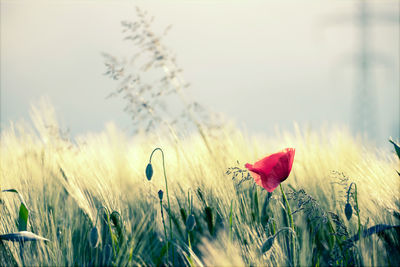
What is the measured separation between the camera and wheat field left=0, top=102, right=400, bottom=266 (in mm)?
913

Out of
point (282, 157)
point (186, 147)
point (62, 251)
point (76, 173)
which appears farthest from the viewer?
point (76, 173)

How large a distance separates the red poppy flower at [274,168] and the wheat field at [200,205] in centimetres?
5

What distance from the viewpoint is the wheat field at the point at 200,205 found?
91 centimetres

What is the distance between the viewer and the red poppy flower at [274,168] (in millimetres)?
807

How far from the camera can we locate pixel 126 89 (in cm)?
123

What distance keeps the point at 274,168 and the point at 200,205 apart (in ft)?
1.29

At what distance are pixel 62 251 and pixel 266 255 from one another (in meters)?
0.52

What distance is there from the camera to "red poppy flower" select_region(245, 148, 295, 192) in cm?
81

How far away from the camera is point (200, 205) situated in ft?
3.79

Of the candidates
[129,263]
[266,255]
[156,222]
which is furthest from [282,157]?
[156,222]

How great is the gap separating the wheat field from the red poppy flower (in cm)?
5

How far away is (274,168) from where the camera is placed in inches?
31.9

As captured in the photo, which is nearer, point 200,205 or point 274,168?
point 274,168

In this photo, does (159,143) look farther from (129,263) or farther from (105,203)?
(129,263)
